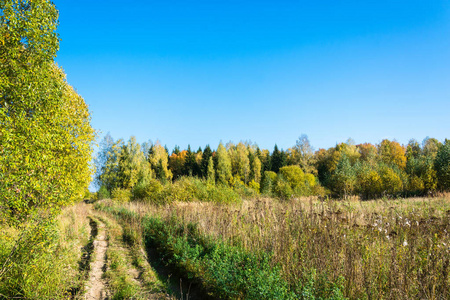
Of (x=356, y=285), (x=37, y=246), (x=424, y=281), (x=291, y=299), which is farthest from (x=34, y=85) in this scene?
(x=424, y=281)

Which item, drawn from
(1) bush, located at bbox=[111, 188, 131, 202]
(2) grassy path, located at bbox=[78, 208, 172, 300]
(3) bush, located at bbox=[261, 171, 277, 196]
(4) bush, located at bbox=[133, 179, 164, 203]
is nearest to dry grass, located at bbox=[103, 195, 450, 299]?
(2) grassy path, located at bbox=[78, 208, 172, 300]

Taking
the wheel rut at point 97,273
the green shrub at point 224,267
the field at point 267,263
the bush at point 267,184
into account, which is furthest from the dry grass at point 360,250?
the bush at point 267,184

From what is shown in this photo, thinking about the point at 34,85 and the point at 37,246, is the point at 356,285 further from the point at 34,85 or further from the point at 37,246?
the point at 34,85

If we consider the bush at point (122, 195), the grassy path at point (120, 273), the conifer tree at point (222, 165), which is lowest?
the grassy path at point (120, 273)

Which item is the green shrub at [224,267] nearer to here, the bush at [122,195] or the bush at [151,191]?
the bush at [151,191]

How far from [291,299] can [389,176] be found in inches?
1153

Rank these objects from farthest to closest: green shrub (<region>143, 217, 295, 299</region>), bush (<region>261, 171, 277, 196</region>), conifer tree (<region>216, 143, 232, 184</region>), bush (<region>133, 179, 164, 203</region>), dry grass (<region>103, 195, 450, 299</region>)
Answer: conifer tree (<region>216, 143, 232, 184</region>) → bush (<region>261, 171, 277, 196</region>) → bush (<region>133, 179, 164, 203</region>) → green shrub (<region>143, 217, 295, 299</region>) → dry grass (<region>103, 195, 450, 299</region>)

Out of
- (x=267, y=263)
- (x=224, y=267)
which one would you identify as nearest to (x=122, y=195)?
(x=224, y=267)

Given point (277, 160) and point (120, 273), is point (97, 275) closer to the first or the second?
point (120, 273)

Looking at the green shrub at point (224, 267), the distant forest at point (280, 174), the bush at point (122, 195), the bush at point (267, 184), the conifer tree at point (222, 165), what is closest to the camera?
the green shrub at point (224, 267)

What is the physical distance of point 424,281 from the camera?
123 inches

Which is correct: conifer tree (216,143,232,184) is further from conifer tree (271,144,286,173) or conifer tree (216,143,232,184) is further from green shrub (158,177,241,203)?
green shrub (158,177,241,203)

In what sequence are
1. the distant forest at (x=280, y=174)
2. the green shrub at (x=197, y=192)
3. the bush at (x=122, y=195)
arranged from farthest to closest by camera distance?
the bush at (x=122, y=195) < the distant forest at (x=280, y=174) < the green shrub at (x=197, y=192)

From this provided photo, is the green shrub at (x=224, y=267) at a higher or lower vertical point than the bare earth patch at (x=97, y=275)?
higher
